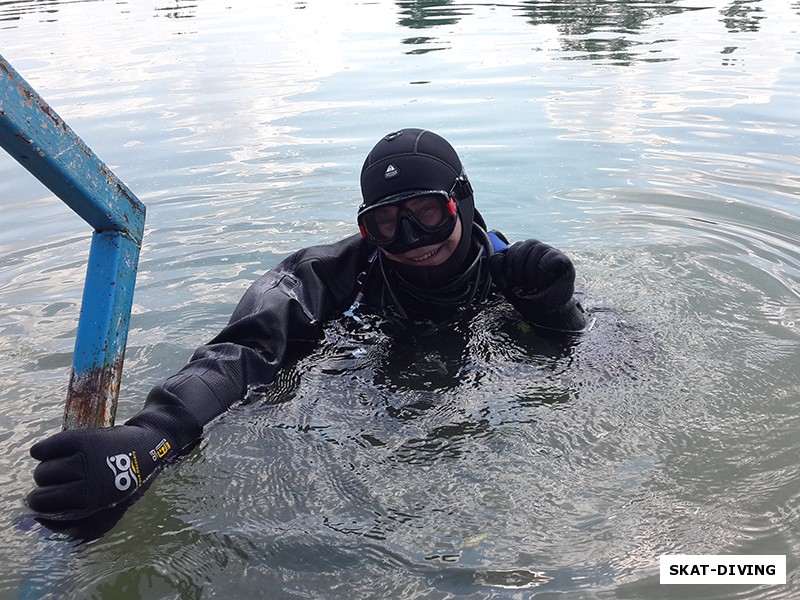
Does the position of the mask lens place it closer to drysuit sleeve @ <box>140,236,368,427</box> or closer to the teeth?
the teeth

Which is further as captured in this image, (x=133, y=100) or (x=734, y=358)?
(x=133, y=100)

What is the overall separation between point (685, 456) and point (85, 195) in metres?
2.19

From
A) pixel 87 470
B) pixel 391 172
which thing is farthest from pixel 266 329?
pixel 87 470

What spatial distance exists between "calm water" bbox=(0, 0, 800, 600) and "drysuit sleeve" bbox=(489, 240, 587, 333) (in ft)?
0.41

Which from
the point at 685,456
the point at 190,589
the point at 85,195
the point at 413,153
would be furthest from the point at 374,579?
the point at 413,153

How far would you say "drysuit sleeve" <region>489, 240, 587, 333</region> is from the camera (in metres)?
3.36

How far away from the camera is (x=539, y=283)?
341 cm

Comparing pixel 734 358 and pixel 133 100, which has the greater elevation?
pixel 133 100

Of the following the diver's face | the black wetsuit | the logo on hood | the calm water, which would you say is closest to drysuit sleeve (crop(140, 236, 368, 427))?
the black wetsuit

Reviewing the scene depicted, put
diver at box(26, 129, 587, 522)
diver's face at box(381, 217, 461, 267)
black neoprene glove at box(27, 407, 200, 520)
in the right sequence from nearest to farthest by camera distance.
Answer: black neoprene glove at box(27, 407, 200, 520) < diver at box(26, 129, 587, 522) < diver's face at box(381, 217, 461, 267)

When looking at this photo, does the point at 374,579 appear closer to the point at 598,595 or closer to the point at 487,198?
the point at 598,595

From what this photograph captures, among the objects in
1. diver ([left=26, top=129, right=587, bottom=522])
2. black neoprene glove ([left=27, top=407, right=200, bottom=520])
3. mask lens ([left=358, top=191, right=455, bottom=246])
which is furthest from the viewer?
mask lens ([left=358, top=191, right=455, bottom=246])

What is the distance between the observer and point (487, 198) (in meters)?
6.17

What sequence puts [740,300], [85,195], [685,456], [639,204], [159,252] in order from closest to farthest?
[85,195] < [685,456] < [740,300] < [159,252] < [639,204]
